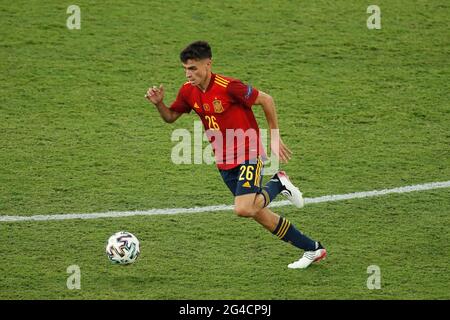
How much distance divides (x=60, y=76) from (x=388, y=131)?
14.6 feet

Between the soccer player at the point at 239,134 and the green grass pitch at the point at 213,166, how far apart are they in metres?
0.44

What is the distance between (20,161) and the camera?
1075cm

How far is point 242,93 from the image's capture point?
8211mm

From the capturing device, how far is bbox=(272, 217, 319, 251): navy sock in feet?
27.3

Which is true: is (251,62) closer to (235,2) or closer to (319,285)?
(235,2)

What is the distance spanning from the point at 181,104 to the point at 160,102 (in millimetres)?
277

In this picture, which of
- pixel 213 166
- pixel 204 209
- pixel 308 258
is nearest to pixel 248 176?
pixel 308 258

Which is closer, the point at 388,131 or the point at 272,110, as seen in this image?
the point at 272,110

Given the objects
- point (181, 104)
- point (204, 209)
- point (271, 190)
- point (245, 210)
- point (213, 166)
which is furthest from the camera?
point (213, 166)

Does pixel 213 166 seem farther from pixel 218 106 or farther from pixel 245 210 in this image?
pixel 245 210
